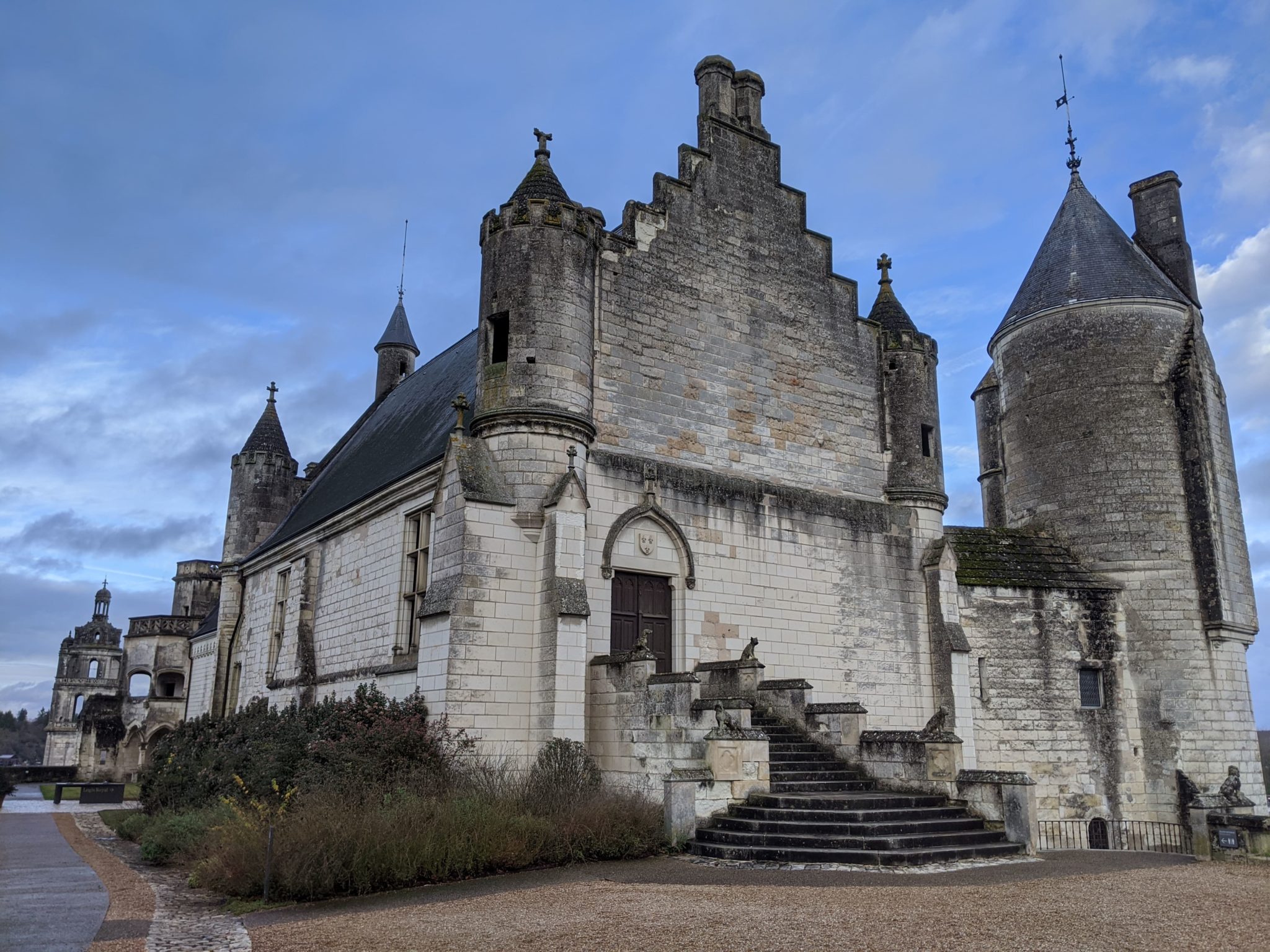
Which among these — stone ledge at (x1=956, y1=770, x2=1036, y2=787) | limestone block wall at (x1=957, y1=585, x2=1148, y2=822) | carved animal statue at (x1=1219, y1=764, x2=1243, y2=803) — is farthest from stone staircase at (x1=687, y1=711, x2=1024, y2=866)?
limestone block wall at (x1=957, y1=585, x2=1148, y2=822)

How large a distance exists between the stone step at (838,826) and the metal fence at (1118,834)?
25.4ft

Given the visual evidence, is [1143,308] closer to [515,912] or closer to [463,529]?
[463,529]

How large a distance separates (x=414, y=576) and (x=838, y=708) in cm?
766

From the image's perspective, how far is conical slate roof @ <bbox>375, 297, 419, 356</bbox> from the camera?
112 ft

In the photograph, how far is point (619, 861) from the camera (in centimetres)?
1115

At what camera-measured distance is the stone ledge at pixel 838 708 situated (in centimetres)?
1437

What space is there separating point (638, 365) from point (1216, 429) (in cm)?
1351

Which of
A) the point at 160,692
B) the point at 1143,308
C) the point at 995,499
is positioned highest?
the point at 1143,308

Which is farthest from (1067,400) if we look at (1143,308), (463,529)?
(463,529)

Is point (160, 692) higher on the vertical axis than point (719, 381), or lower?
lower

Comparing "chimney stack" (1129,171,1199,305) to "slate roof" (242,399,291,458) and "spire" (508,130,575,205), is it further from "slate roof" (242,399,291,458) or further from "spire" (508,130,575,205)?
"slate roof" (242,399,291,458)

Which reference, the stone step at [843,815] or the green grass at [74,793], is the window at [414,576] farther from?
the green grass at [74,793]

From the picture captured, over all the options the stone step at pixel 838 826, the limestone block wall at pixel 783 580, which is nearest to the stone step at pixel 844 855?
the stone step at pixel 838 826

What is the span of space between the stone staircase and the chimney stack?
15713 millimetres
